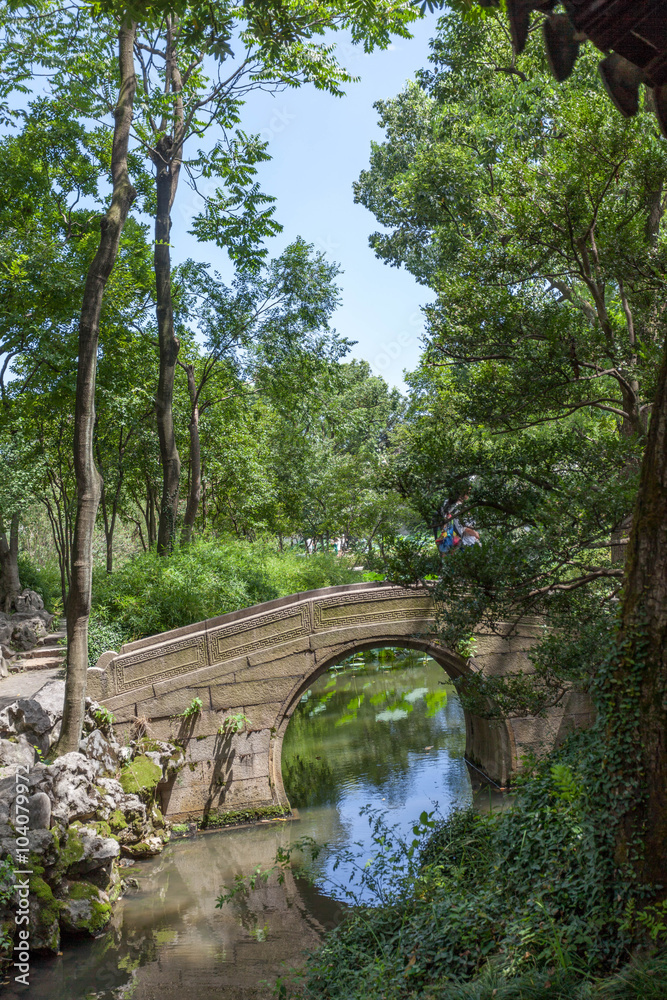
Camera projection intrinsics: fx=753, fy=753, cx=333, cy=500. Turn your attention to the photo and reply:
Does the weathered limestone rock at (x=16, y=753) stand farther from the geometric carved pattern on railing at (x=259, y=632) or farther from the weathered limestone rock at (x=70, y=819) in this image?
the geometric carved pattern on railing at (x=259, y=632)

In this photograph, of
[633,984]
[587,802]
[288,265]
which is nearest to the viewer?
[633,984]

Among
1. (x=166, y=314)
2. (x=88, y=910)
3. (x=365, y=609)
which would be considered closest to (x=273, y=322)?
(x=166, y=314)

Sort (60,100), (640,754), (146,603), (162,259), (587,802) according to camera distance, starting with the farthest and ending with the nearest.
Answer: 1. (162,259)
2. (60,100)
3. (146,603)
4. (587,802)
5. (640,754)

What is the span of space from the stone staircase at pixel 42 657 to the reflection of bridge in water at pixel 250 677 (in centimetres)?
280

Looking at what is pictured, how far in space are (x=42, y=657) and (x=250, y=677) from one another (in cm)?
488

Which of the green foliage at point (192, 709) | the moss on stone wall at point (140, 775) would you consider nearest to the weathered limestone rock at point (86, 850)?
the moss on stone wall at point (140, 775)

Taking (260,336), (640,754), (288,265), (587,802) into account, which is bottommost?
(587,802)

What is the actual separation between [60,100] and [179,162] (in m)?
2.57

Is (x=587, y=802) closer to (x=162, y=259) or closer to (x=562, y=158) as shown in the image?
(x=562, y=158)

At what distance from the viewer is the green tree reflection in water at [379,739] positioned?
12.8 meters

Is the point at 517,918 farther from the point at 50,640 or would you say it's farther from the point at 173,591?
the point at 50,640

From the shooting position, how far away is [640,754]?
473cm

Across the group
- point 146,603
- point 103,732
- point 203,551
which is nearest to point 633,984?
point 103,732

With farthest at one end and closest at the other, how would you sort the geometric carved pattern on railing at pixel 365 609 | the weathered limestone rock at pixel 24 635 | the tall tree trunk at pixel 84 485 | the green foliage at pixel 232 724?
the weathered limestone rock at pixel 24 635, the geometric carved pattern on railing at pixel 365 609, the green foliage at pixel 232 724, the tall tree trunk at pixel 84 485
